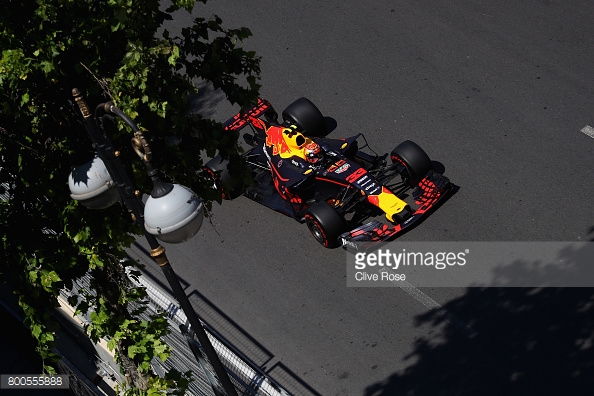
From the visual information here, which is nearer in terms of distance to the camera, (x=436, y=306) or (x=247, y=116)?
(x=436, y=306)

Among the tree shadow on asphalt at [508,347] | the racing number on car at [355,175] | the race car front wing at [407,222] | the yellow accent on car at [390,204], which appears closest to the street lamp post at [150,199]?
the tree shadow on asphalt at [508,347]

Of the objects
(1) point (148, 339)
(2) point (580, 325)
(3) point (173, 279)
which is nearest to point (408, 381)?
(2) point (580, 325)

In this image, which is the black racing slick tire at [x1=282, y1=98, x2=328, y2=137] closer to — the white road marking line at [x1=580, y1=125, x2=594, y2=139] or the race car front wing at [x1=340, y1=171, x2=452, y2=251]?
the race car front wing at [x1=340, y1=171, x2=452, y2=251]

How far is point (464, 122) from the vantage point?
14742mm

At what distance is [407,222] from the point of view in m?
12.6

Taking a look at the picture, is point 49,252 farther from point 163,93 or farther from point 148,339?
point 163,93

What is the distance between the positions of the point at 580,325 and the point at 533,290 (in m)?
0.86

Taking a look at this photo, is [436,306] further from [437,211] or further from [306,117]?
[306,117]

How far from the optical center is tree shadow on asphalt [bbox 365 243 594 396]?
10.7 metres

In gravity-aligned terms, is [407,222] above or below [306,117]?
below

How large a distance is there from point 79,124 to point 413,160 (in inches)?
258

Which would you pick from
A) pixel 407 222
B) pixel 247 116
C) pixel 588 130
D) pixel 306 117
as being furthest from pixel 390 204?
pixel 588 130

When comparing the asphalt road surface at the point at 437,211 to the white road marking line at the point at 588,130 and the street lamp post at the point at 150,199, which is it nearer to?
the white road marking line at the point at 588,130

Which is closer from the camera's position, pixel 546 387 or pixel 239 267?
pixel 546 387
